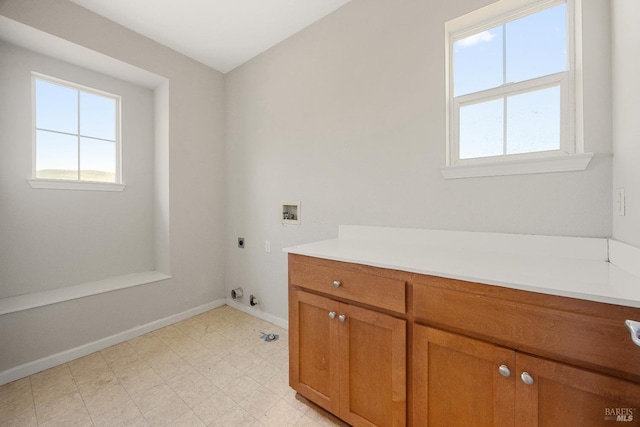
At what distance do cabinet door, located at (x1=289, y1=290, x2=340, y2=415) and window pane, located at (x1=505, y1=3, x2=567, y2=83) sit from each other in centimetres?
159

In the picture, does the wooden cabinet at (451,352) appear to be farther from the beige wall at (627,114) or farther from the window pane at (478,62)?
the window pane at (478,62)

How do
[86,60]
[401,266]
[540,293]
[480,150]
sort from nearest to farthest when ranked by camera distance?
[540,293] < [401,266] < [480,150] < [86,60]

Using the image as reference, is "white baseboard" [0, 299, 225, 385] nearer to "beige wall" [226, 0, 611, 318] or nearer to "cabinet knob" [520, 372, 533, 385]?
"beige wall" [226, 0, 611, 318]

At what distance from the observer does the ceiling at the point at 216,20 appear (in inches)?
75.4

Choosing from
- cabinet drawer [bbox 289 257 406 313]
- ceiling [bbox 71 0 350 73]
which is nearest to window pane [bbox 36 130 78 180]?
ceiling [bbox 71 0 350 73]

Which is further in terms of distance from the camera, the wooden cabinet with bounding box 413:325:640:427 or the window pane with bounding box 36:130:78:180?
the window pane with bounding box 36:130:78:180

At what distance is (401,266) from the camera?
1.06 metres

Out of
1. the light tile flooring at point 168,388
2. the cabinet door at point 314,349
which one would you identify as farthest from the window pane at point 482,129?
the light tile flooring at point 168,388

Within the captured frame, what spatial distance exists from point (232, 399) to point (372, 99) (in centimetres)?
212

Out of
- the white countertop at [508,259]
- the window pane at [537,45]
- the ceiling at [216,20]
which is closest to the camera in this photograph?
the white countertop at [508,259]

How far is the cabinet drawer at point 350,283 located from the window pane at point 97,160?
2.26 metres

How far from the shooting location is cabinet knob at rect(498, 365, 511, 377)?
83 cm

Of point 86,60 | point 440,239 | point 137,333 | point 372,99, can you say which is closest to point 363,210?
point 440,239

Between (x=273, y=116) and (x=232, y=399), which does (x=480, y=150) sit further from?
(x=232, y=399)
